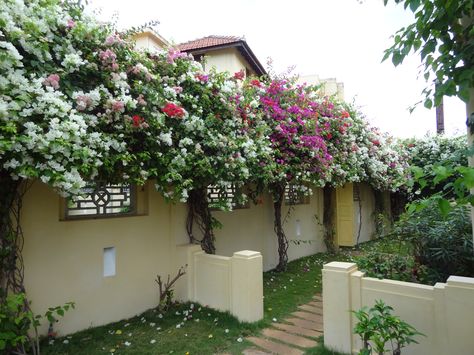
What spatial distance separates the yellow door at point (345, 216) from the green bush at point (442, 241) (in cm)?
→ 617

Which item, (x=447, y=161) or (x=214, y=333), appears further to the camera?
(x=214, y=333)

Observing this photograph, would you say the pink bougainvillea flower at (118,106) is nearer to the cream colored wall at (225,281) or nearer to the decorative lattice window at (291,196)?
the cream colored wall at (225,281)

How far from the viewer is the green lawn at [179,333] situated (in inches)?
145

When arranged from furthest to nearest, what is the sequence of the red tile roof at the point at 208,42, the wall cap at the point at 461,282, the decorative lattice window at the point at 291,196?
the red tile roof at the point at 208,42
the decorative lattice window at the point at 291,196
the wall cap at the point at 461,282

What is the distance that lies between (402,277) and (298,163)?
3.21 m

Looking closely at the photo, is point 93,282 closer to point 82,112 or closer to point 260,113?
point 82,112

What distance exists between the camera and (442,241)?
370cm

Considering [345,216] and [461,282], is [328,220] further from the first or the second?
[461,282]

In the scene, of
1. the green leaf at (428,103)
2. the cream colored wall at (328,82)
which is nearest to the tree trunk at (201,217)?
the green leaf at (428,103)

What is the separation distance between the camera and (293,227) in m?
8.58

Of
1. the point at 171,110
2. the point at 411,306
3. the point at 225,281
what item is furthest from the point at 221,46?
the point at 411,306

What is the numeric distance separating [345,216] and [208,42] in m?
8.54

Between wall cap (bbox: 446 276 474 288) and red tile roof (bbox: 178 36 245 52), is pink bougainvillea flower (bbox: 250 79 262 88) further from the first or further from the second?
red tile roof (bbox: 178 36 245 52)

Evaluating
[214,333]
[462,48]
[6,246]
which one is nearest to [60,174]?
[6,246]
